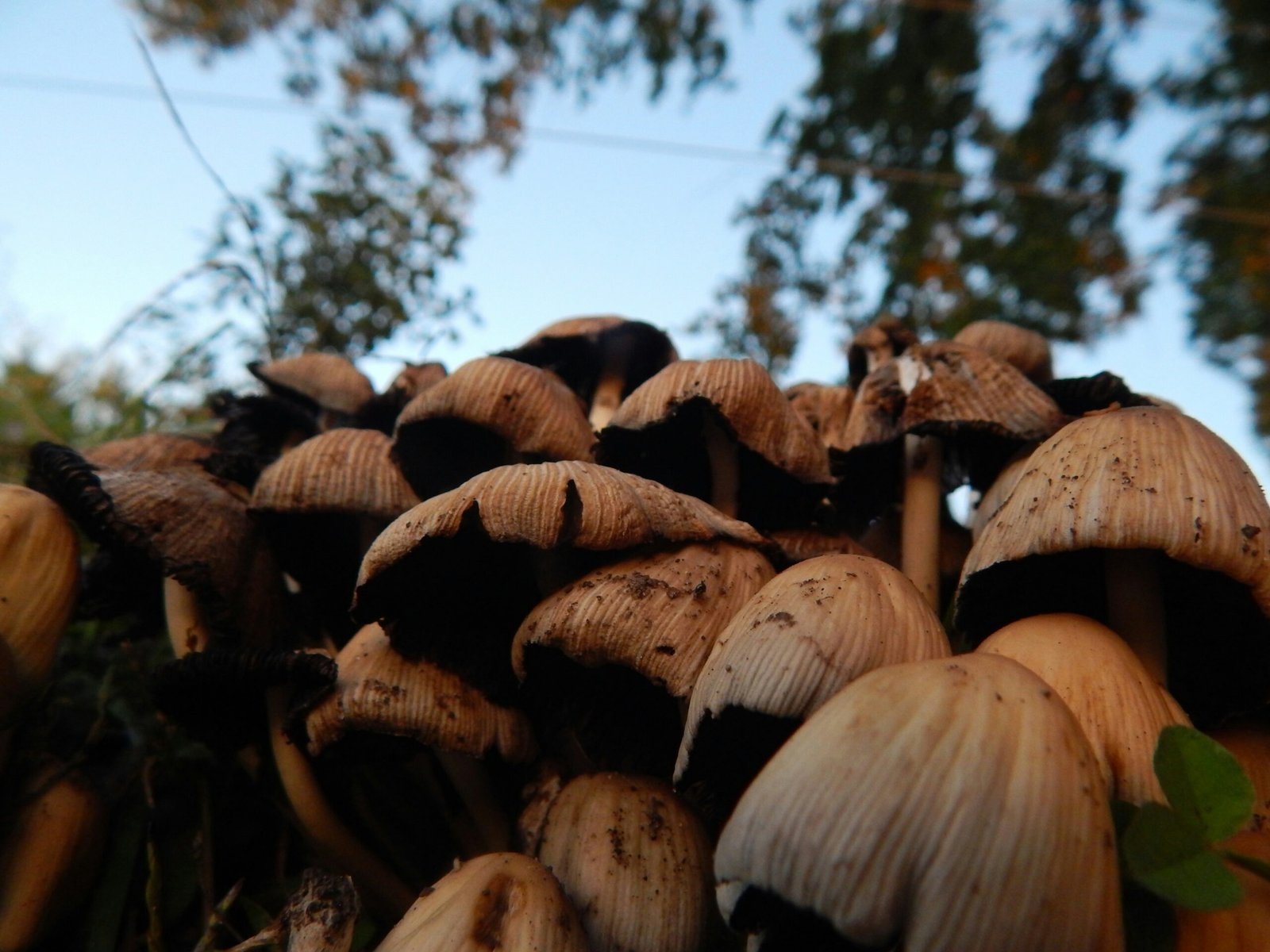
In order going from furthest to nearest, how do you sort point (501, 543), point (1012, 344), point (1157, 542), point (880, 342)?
point (880, 342) → point (1012, 344) → point (501, 543) → point (1157, 542)

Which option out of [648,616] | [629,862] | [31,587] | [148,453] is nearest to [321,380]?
[148,453]

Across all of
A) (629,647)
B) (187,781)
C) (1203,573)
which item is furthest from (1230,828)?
(187,781)

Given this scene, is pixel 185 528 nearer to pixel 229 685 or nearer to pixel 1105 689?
pixel 229 685

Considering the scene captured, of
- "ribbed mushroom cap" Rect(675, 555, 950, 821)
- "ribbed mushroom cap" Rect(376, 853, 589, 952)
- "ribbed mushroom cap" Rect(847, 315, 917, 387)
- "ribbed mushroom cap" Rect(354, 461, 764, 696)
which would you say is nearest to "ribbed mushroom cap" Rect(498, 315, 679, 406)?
"ribbed mushroom cap" Rect(847, 315, 917, 387)

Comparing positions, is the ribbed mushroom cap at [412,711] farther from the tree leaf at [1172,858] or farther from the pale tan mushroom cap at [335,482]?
the tree leaf at [1172,858]

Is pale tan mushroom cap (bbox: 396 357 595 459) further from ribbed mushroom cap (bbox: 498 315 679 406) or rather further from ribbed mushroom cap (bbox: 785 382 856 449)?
ribbed mushroom cap (bbox: 785 382 856 449)

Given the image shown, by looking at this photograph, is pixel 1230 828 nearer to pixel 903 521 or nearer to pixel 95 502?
pixel 903 521

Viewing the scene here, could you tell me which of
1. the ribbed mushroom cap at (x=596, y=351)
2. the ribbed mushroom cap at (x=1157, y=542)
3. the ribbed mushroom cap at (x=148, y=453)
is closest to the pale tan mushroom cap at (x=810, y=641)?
the ribbed mushroom cap at (x=1157, y=542)
